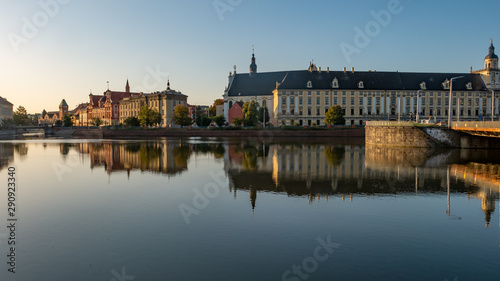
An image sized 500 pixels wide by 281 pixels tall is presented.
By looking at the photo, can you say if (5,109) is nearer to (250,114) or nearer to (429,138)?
(250,114)

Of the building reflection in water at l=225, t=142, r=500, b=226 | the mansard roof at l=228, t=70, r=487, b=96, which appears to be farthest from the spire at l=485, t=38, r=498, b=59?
the building reflection in water at l=225, t=142, r=500, b=226

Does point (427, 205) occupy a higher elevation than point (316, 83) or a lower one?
lower

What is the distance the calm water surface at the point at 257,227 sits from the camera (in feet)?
38.0

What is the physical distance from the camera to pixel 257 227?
51.2ft

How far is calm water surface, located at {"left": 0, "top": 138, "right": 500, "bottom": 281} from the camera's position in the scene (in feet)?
38.0

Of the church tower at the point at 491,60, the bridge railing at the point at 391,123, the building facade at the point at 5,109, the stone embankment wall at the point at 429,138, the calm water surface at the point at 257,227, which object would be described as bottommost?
the calm water surface at the point at 257,227

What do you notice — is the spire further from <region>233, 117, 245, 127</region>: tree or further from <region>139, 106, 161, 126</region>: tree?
<region>139, 106, 161, 126</region>: tree

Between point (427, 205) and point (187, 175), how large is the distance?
1823 cm

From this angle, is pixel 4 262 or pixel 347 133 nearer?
pixel 4 262

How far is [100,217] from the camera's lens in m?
17.4

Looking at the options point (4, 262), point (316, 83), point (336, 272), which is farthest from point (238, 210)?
point (316, 83)

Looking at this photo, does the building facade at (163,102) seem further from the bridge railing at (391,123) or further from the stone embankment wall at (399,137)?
the stone embankment wall at (399,137)

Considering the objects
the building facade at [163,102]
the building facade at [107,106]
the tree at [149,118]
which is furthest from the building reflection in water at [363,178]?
the building facade at [107,106]

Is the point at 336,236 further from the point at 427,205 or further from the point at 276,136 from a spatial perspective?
the point at 276,136
